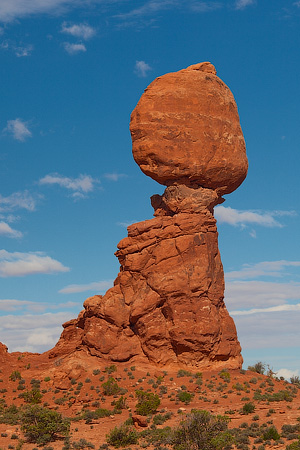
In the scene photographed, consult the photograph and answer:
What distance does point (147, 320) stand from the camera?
150 feet

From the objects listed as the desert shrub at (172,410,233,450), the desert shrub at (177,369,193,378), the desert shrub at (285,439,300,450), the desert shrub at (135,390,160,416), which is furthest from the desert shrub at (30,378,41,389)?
the desert shrub at (285,439,300,450)

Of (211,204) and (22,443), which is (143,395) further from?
(211,204)

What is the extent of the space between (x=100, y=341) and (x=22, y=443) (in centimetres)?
1363

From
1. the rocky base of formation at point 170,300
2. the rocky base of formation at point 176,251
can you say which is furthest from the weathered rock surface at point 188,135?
the rocky base of formation at point 170,300

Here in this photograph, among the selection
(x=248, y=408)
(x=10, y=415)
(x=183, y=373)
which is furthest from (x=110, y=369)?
(x=248, y=408)

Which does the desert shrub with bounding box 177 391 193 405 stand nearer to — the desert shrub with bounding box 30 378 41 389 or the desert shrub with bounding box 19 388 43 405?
the desert shrub with bounding box 19 388 43 405

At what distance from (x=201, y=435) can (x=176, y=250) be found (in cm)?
1875

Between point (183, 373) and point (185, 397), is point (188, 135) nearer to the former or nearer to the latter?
point (183, 373)

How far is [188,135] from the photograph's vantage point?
4809cm

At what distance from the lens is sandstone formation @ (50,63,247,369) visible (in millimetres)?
45719

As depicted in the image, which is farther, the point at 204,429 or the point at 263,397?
the point at 263,397

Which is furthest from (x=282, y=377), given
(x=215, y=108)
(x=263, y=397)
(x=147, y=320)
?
(x=215, y=108)

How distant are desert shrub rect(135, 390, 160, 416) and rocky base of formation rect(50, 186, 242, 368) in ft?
18.5

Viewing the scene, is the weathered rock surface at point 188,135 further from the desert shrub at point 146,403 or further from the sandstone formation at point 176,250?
the desert shrub at point 146,403
